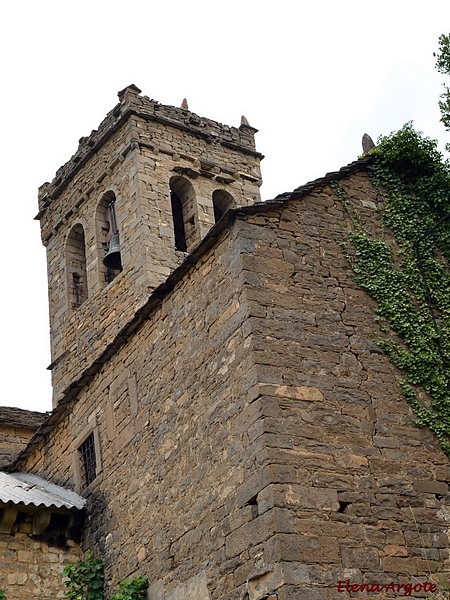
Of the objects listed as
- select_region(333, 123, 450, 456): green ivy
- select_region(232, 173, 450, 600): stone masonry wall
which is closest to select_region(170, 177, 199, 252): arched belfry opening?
select_region(333, 123, 450, 456): green ivy

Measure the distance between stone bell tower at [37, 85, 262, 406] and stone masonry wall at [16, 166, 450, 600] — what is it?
5.14 m

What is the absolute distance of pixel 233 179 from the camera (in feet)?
62.6

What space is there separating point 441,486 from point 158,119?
10.6 meters

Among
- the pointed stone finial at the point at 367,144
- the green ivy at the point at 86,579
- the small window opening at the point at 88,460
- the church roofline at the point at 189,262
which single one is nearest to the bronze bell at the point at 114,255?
the church roofline at the point at 189,262

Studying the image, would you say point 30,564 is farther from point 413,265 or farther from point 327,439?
point 413,265

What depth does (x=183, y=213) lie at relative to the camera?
18453 mm

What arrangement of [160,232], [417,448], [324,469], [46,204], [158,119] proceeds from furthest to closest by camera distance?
1. [46,204]
2. [158,119]
3. [160,232]
4. [417,448]
5. [324,469]

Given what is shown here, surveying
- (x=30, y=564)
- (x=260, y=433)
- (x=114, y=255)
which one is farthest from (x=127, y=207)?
(x=260, y=433)

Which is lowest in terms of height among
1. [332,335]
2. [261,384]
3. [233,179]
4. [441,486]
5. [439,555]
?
[439,555]

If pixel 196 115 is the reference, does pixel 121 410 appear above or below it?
below

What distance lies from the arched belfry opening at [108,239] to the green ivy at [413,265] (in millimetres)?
6715

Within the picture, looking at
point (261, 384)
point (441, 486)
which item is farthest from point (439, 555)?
point (261, 384)

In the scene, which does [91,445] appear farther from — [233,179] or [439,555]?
[233,179]

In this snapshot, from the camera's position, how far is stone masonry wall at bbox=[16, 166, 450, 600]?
9289 mm
